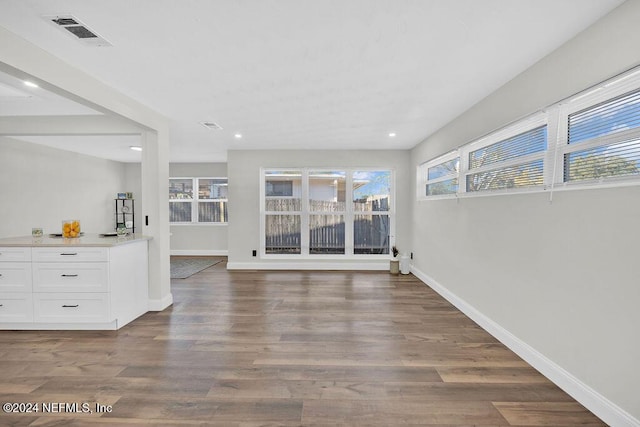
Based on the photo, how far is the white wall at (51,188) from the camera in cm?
471

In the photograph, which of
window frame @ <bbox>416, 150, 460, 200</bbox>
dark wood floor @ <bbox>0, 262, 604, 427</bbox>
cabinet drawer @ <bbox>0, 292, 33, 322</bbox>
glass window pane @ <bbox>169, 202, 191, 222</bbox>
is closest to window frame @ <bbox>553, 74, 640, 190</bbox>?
dark wood floor @ <bbox>0, 262, 604, 427</bbox>

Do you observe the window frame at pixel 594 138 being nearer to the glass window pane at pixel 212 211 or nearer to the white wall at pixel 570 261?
the white wall at pixel 570 261

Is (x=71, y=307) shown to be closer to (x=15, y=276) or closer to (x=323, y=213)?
(x=15, y=276)

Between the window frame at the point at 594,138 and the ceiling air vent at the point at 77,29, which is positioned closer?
the window frame at the point at 594,138

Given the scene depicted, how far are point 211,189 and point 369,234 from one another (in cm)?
442

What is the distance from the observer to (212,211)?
24.3 ft

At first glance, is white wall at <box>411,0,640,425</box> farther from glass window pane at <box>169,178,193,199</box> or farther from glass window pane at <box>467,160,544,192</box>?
glass window pane at <box>169,178,193,199</box>

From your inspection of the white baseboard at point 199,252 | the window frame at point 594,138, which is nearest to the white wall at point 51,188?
the white baseboard at point 199,252

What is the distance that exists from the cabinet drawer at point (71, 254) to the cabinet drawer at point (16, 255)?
9 centimetres

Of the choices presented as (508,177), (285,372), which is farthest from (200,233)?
(508,177)

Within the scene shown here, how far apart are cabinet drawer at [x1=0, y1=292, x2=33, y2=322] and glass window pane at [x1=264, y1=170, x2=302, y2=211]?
370cm

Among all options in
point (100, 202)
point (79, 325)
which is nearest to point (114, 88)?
point (79, 325)

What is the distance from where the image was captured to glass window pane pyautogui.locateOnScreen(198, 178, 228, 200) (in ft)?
24.4

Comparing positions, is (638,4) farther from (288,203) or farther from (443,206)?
(288,203)
